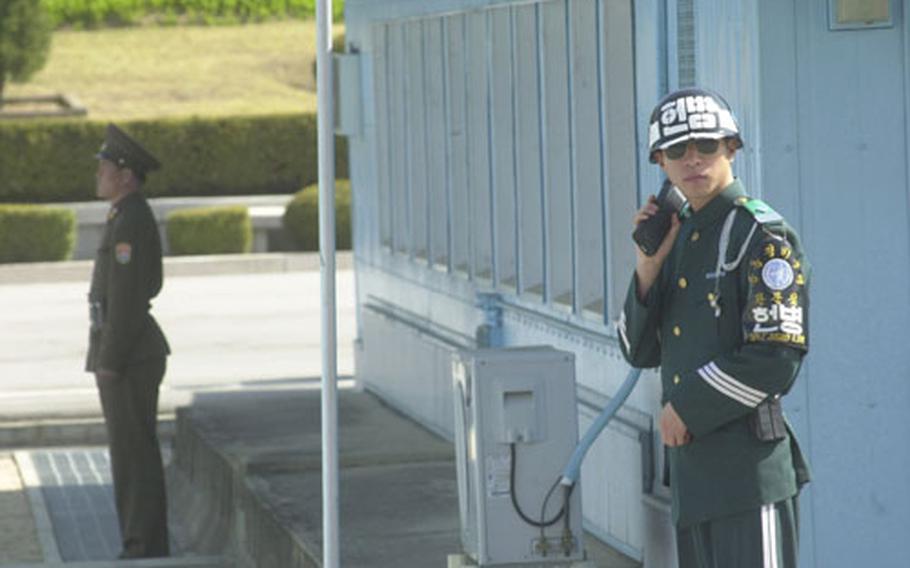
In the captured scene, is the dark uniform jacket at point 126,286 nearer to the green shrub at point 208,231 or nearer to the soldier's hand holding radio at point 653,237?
the soldier's hand holding radio at point 653,237

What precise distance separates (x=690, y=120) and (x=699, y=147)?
0.07 meters

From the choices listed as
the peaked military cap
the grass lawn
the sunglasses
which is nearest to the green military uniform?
the sunglasses

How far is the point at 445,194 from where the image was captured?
37.9ft

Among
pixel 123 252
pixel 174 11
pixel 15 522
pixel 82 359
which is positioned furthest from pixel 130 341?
pixel 174 11

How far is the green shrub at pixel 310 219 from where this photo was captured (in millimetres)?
30141

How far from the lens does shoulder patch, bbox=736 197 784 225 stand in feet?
17.1

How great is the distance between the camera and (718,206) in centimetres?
529

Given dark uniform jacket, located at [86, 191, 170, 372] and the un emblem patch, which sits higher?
the un emblem patch

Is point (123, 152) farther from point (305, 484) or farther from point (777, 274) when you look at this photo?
point (777, 274)

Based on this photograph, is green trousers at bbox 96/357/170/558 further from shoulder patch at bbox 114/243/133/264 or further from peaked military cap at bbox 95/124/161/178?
peaked military cap at bbox 95/124/161/178

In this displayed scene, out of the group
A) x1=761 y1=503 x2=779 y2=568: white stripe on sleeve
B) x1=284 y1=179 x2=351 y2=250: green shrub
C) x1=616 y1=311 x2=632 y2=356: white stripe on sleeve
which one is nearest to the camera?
x1=761 y1=503 x2=779 y2=568: white stripe on sleeve

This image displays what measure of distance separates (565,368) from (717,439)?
5.65 feet

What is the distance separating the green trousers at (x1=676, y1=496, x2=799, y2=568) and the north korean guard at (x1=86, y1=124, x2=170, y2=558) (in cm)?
499

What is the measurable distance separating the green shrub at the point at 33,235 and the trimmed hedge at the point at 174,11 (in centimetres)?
2093
